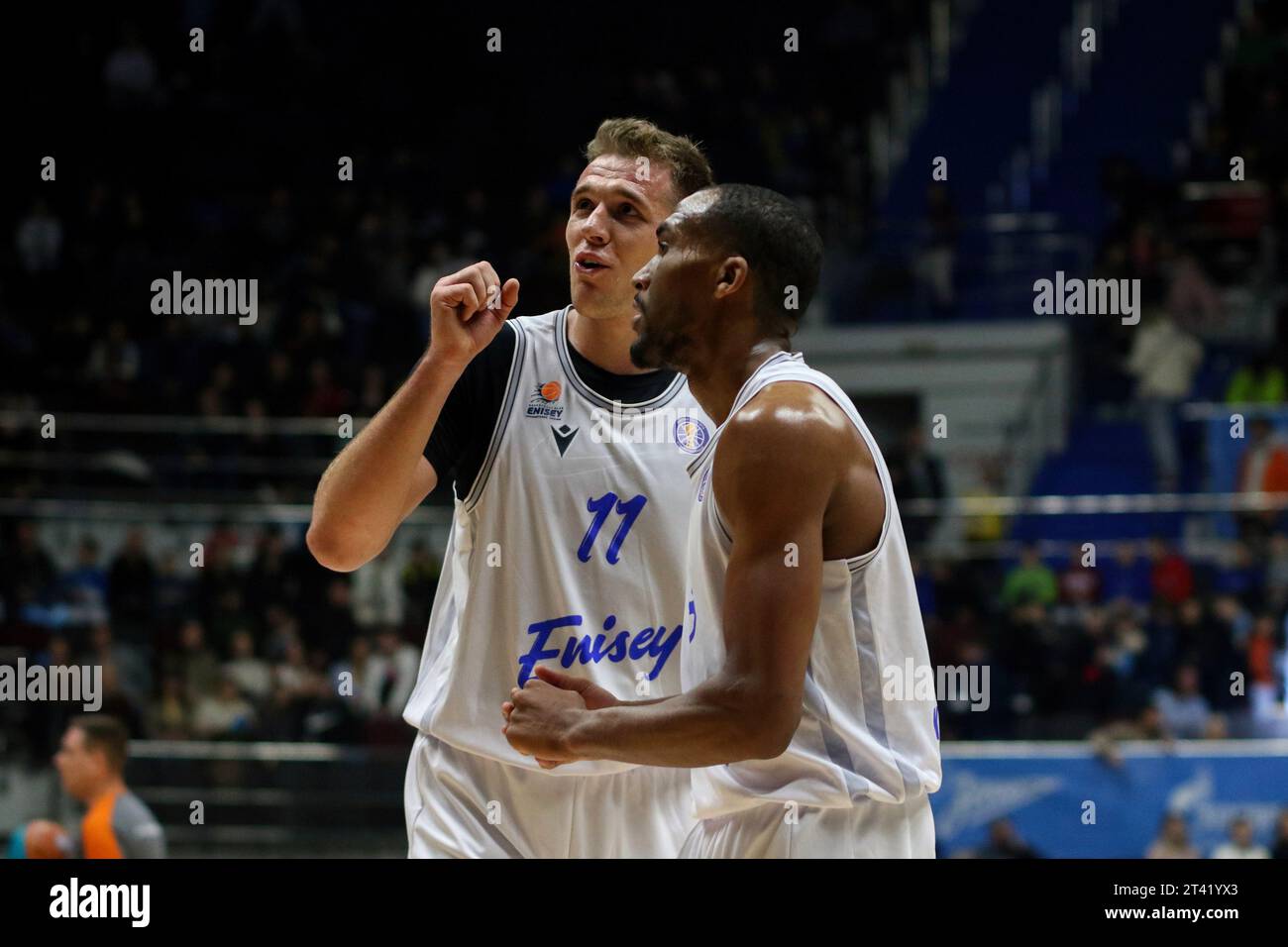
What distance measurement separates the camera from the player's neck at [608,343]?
419cm

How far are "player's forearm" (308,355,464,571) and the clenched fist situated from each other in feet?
0.13

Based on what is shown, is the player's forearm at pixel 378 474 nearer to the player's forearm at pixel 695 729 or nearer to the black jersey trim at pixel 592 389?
the black jersey trim at pixel 592 389

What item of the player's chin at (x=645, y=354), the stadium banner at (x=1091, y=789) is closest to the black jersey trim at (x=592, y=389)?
the player's chin at (x=645, y=354)

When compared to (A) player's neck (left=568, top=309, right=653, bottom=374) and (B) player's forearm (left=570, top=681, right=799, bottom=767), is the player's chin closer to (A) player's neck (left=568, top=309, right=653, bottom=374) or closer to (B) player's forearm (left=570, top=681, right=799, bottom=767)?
(B) player's forearm (left=570, top=681, right=799, bottom=767)

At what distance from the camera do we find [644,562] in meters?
3.99

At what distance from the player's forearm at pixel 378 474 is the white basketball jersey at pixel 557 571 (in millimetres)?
268

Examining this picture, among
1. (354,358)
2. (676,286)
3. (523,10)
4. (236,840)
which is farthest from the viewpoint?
(523,10)

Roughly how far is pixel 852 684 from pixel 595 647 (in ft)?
3.15

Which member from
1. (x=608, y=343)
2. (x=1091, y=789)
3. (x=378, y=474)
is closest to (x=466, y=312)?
(x=378, y=474)

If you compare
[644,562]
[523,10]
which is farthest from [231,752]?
[523,10]

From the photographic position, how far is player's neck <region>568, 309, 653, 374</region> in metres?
4.19

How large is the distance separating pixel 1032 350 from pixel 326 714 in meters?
6.75
